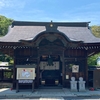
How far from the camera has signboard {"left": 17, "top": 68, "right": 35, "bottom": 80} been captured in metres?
11.2

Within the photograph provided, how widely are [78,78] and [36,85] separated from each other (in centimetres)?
366

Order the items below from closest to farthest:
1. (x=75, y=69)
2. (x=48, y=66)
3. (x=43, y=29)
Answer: (x=75, y=69) → (x=48, y=66) → (x=43, y=29)

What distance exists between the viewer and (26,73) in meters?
11.3

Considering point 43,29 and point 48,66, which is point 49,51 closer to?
point 48,66

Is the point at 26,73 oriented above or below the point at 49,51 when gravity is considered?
below

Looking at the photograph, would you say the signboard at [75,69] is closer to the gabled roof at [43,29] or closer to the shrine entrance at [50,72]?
the shrine entrance at [50,72]

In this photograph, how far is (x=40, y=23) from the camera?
1714 cm

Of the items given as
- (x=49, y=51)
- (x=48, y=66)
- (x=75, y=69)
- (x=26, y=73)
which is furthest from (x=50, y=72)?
(x=26, y=73)

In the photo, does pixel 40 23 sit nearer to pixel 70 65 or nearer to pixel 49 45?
pixel 49 45

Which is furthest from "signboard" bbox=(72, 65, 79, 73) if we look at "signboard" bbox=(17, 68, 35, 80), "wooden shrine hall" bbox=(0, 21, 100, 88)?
"signboard" bbox=(17, 68, 35, 80)

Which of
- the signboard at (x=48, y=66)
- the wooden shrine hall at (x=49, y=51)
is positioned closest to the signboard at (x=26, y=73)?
the wooden shrine hall at (x=49, y=51)

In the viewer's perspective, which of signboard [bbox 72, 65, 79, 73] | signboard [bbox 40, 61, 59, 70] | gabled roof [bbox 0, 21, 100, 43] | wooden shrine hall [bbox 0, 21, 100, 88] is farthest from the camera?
signboard [bbox 40, 61, 59, 70]

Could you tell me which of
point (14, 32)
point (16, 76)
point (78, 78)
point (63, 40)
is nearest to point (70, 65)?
point (78, 78)

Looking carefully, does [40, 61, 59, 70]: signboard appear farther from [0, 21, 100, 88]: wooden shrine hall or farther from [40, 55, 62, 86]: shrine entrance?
[0, 21, 100, 88]: wooden shrine hall
